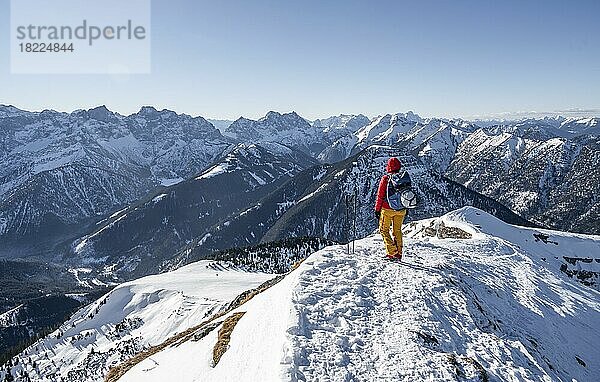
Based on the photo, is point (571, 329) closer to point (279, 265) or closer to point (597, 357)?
point (597, 357)

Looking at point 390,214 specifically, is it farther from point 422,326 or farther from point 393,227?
point 422,326

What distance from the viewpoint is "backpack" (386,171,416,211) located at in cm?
1803

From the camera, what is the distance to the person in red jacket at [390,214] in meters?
18.2

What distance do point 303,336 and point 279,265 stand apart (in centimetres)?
12744

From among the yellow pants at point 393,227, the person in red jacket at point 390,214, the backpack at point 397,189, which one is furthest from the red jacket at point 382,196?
the yellow pants at point 393,227

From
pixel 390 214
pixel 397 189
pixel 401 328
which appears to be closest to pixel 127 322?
pixel 390 214

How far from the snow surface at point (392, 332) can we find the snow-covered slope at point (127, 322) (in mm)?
63310

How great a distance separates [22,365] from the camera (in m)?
105

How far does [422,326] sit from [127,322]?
103 metres

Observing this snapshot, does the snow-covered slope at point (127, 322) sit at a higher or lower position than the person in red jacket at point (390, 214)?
lower

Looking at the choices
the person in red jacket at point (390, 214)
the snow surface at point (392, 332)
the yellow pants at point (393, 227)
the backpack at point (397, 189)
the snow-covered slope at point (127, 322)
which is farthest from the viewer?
the snow-covered slope at point (127, 322)

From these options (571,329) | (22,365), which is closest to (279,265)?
(22,365)

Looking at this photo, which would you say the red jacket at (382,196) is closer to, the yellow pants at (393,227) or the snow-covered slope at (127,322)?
the yellow pants at (393,227)

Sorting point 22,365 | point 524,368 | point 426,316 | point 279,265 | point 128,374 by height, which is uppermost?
point 426,316
